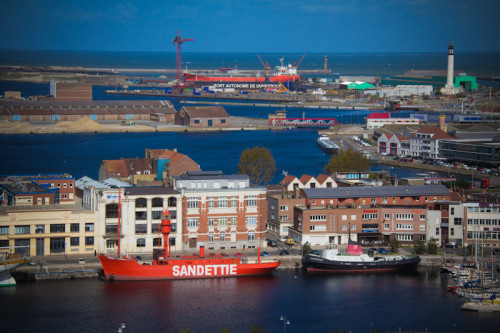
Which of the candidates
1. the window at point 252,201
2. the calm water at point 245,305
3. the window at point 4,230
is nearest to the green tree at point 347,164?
the window at point 252,201

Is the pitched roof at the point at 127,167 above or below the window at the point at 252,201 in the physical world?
above

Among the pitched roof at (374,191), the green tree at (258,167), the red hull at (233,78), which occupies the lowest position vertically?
the pitched roof at (374,191)

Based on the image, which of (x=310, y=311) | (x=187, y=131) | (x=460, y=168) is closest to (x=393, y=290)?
(x=310, y=311)

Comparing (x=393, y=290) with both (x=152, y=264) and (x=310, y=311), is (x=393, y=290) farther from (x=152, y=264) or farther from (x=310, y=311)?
A: (x=152, y=264)

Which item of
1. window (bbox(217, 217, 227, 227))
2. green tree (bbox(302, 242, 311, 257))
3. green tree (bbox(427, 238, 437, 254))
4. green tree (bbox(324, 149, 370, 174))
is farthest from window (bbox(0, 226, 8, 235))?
green tree (bbox(324, 149, 370, 174))

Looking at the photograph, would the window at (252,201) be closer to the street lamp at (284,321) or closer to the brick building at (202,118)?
the street lamp at (284,321)

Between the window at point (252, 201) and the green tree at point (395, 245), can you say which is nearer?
the green tree at point (395, 245)
